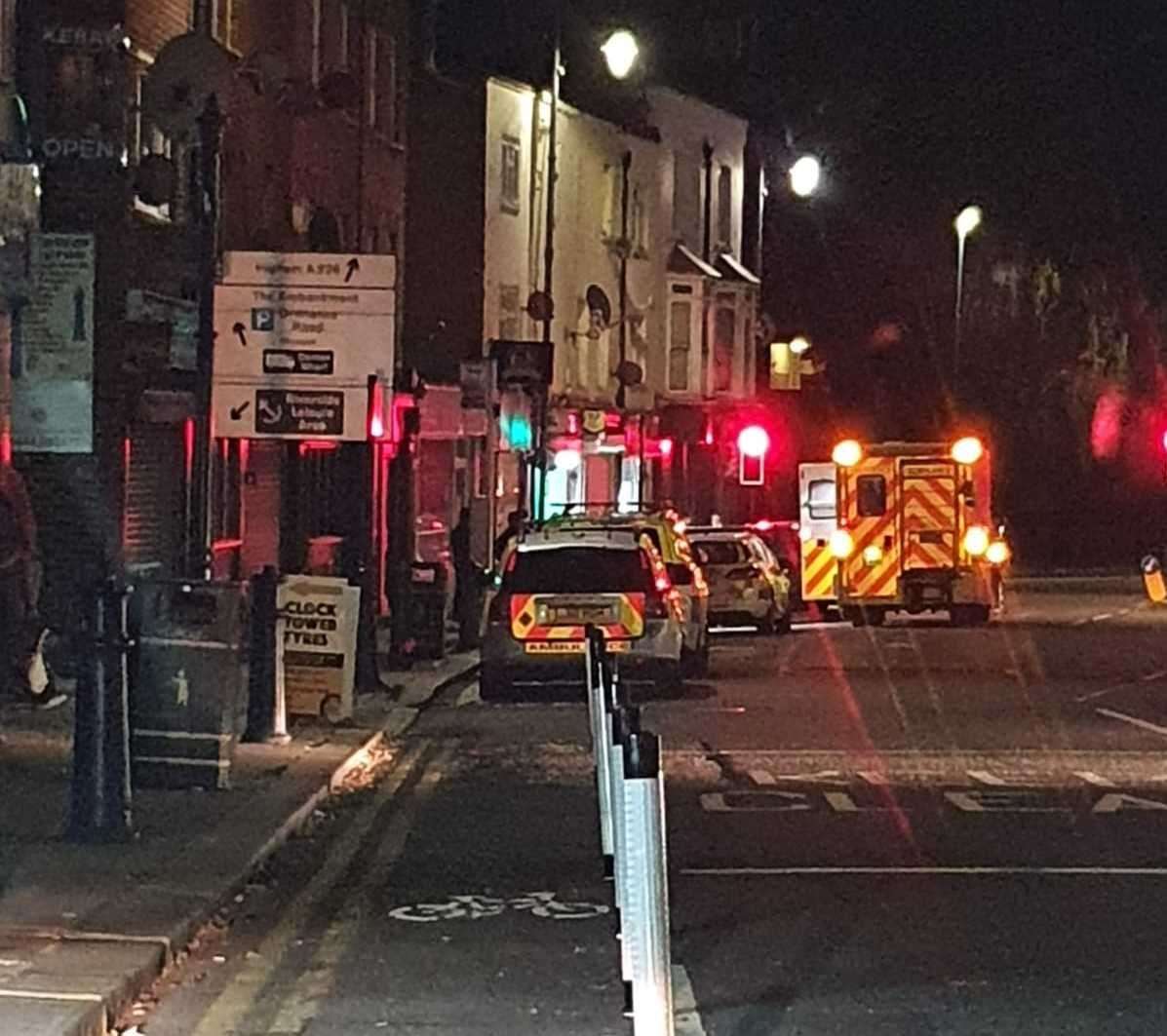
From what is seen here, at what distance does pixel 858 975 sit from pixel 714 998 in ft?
2.48

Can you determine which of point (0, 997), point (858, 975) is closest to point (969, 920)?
point (858, 975)

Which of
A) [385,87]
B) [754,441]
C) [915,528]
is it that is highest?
[385,87]

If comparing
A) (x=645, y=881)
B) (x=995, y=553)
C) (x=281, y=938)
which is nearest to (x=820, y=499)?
(x=995, y=553)

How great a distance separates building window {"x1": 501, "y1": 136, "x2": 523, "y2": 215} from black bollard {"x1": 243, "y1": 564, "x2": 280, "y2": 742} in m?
29.5

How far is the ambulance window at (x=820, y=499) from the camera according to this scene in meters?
41.1

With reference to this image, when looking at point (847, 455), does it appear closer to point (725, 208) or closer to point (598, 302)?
point (598, 302)

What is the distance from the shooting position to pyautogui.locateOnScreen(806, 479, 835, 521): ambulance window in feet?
135

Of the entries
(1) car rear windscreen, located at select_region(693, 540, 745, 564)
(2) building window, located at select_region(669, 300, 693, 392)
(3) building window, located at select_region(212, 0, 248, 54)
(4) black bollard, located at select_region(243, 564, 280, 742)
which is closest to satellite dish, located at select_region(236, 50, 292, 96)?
(3) building window, located at select_region(212, 0, 248, 54)

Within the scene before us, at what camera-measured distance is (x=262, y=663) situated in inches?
796

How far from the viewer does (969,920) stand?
12.4 meters

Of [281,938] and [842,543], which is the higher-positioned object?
[842,543]

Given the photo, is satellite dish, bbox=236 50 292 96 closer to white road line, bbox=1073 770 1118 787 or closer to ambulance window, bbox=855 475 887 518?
ambulance window, bbox=855 475 887 518

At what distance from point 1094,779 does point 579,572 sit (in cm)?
820

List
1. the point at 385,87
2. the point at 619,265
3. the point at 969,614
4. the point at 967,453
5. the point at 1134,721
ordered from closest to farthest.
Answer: the point at 1134,721 → the point at 969,614 → the point at 967,453 → the point at 385,87 → the point at 619,265
